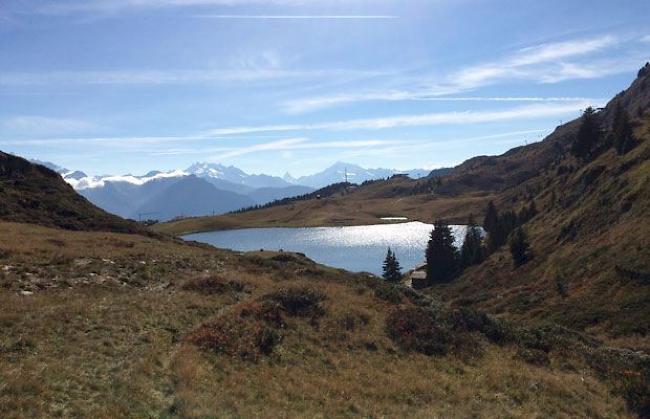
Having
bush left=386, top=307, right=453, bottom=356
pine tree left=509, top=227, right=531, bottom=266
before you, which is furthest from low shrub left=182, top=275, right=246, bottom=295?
pine tree left=509, top=227, right=531, bottom=266

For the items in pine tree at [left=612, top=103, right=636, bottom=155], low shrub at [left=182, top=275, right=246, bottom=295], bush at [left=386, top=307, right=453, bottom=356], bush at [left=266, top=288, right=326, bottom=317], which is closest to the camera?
bush at [left=386, top=307, right=453, bottom=356]

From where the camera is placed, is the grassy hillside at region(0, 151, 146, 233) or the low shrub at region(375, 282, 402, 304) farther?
the grassy hillside at region(0, 151, 146, 233)

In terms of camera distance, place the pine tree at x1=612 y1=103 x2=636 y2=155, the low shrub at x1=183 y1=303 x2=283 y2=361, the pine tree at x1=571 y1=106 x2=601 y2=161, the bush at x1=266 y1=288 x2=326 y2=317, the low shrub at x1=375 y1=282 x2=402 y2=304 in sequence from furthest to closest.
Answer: the pine tree at x1=571 y1=106 x2=601 y2=161, the pine tree at x1=612 y1=103 x2=636 y2=155, the low shrub at x1=375 y1=282 x2=402 y2=304, the bush at x1=266 y1=288 x2=326 y2=317, the low shrub at x1=183 y1=303 x2=283 y2=361

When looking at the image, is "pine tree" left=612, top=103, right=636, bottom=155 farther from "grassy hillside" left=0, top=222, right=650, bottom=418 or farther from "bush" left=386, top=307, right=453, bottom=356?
"bush" left=386, top=307, right=453, bottom=356

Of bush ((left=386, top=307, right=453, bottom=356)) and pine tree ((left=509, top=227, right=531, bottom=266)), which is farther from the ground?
bush ((left=386, top=307, right=453, bottom=356))

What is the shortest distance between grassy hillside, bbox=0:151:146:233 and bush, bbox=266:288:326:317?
34.3 m

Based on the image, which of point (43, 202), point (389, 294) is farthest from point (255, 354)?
point (43, 202)

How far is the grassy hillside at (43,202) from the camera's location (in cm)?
5009

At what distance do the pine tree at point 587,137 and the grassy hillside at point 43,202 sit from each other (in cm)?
10538

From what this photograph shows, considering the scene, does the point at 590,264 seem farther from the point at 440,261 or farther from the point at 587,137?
the point at 587,137

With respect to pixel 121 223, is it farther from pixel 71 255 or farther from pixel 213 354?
pixel 213 354

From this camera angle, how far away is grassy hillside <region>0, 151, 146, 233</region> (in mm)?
50094

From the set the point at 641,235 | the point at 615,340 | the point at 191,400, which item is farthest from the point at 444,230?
the point at 191,400

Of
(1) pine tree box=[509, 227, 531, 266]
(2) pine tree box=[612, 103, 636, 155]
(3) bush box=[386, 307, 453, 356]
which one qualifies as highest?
(2) pine tree box=[612, 103, 636, 155]
